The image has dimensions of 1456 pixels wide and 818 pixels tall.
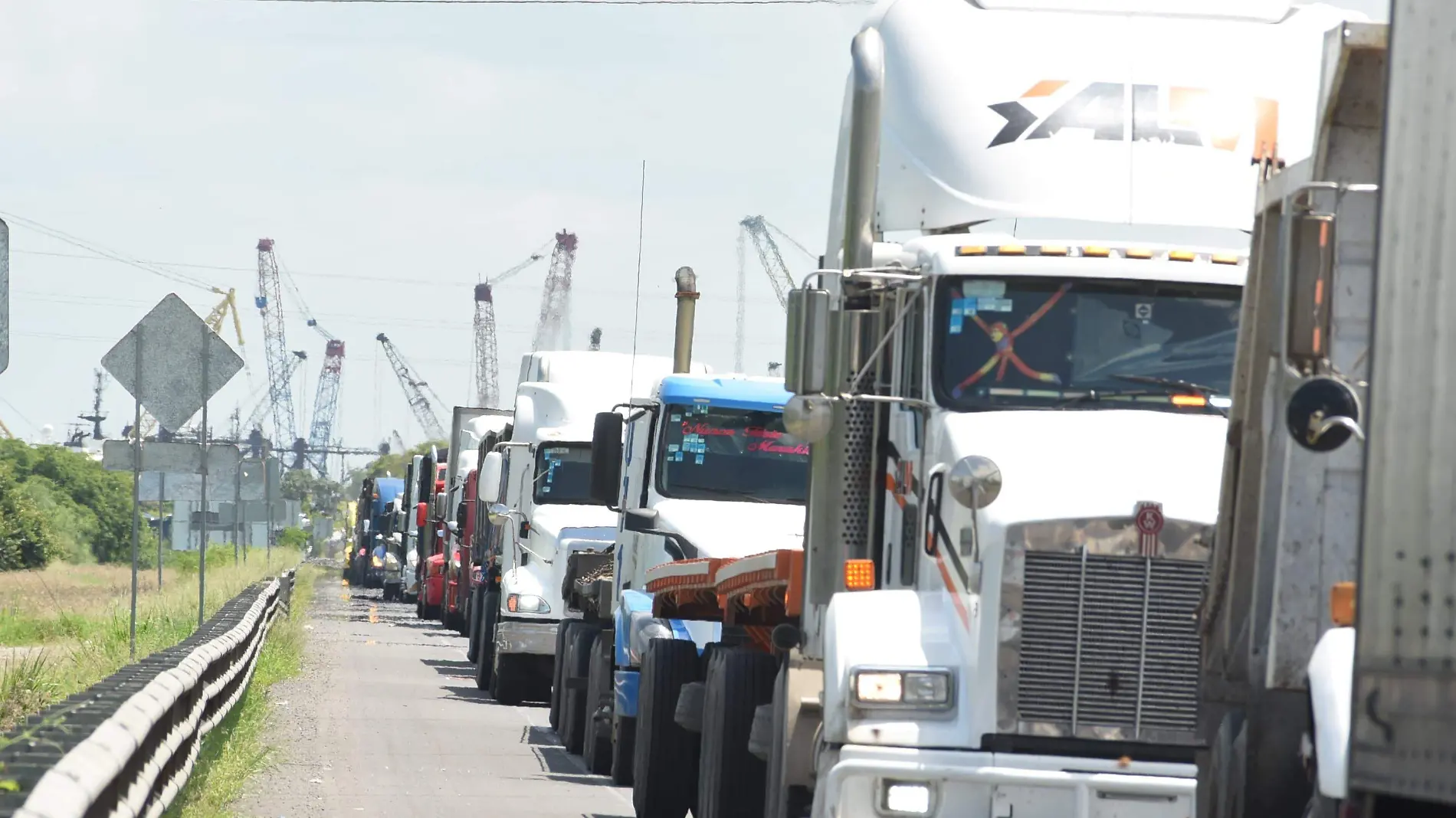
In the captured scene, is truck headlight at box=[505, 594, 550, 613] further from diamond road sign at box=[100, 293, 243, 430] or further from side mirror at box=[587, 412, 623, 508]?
side mirror at box=[587, 412, 623, 508]

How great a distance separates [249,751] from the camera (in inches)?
615

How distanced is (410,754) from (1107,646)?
9.24 metres

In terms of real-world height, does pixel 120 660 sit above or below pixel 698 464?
below

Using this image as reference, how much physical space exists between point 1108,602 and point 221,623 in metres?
11.4

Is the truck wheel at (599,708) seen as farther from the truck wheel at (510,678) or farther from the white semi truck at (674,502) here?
the truck wheel at (510,678)

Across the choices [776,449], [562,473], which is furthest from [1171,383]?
[562,473]

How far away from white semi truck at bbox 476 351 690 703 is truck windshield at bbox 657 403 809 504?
649 cm

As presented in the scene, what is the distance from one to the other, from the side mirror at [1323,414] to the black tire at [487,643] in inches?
765

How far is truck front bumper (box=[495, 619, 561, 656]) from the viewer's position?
2359cm

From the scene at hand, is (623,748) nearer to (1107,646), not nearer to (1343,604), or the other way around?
(1107,646)

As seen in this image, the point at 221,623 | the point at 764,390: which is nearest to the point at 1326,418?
the point at 764,390

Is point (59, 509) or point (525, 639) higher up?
point (525, 639)

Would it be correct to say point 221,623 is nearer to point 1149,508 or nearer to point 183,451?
point 183,451

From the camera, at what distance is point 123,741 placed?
8234mm
